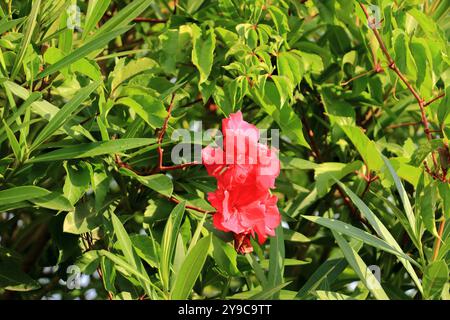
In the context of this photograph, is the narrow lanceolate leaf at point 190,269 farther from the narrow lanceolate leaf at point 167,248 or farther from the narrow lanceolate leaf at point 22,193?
the narrow lanceolate leaf at point 22,193

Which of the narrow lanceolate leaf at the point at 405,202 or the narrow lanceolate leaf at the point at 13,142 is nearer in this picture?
the narrow lanceolate leaf at the point at 13,142

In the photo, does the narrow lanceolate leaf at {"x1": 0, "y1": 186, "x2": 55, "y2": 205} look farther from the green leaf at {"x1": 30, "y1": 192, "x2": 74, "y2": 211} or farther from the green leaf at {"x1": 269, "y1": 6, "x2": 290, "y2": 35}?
the green leaf at {"x1": 269, "y1": 6, "x2": 290, "y2": 35}

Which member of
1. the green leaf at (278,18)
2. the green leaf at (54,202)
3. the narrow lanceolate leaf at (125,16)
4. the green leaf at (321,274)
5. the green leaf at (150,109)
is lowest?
the green leaf at (321,274)

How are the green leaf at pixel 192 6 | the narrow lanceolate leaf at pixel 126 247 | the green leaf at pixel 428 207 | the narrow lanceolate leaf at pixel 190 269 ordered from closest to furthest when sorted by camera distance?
the narrow lanceolate leaf at pixel 190 269
the narrow lanceolate leaf at pixel 126 247
the green leaf at pixel 428 207
the green leaf at pixel 192 6

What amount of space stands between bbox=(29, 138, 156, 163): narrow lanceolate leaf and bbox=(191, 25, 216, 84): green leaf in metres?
0.24

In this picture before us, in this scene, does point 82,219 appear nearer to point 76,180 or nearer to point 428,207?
point 76,180

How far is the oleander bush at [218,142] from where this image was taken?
5.00ft

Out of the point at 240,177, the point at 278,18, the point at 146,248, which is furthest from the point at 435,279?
the point at 278,18

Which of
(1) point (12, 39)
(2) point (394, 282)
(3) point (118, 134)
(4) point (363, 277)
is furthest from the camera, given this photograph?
(2) point (394, 282)

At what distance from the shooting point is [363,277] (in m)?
1.50

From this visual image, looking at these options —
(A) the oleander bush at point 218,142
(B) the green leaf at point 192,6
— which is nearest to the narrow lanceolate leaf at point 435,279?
(A) the oleander bush at point 218,142
